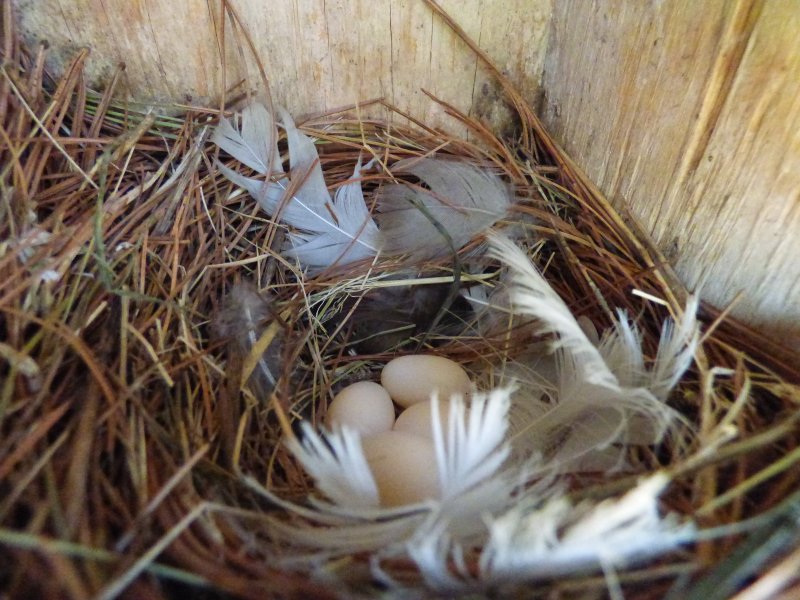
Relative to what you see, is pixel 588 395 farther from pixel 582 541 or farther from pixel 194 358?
pixel 194 358

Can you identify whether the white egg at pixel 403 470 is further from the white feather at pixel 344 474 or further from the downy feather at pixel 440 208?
the downy feather at pixel 440 208

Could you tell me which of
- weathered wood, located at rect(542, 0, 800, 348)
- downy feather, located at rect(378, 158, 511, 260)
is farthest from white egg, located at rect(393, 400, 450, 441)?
weathered wood, located at rect(542, 0, 800, 348)

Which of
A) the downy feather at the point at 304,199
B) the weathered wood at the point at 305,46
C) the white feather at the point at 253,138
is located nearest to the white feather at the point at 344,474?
the downy feather at the point at 304,199

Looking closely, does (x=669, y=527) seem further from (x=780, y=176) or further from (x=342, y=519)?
(x=780, y=176)

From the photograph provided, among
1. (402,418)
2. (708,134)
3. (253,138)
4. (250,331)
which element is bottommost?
(402,418)

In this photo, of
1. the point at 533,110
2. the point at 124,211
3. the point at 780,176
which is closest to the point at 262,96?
the point at 124,211

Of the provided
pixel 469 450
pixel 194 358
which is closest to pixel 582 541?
pixel 469 450

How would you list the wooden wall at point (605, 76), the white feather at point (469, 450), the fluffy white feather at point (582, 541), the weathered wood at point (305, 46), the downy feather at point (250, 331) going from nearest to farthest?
the fluffy white feather at point (582, 541) → the white feather at point (469, 450) → the wooden wall at point (605, 76) → the downy feather at point (250, 331) → the weathered wood at point (305, 46)
